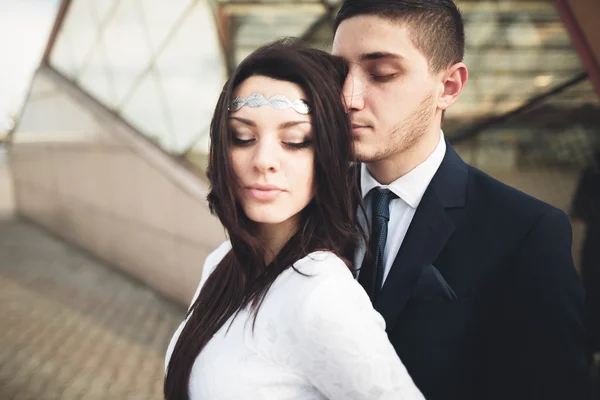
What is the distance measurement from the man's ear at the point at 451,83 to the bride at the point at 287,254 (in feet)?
1.54

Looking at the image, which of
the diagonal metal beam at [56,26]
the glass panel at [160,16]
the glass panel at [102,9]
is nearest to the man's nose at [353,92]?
the glass panel at [160,16]

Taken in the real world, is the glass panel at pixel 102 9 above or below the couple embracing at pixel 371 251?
above

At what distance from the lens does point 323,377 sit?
117cm

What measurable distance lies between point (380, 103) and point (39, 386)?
3.87 meters

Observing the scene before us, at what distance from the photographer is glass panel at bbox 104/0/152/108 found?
6.27 metres

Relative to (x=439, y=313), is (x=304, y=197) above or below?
above

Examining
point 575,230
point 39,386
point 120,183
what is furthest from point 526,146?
point 120,183

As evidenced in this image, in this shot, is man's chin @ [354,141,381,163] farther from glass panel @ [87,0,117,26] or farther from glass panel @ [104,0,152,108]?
glass panel @ [87,0,117,26]

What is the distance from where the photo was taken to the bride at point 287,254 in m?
1.14

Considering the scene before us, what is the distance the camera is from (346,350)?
112cm

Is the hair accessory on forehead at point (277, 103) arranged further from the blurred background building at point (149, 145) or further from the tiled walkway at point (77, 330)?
the tiled walkway at point (77, 330)

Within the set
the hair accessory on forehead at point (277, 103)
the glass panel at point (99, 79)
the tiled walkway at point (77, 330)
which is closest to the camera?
the hair accessory on forehead at point (277, 103)

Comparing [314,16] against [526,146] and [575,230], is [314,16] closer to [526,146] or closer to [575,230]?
[526,146]

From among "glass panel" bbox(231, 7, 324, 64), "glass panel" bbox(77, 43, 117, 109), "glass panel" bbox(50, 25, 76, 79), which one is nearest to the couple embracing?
"glass panel" bbox(231, 7, 324, 64)
